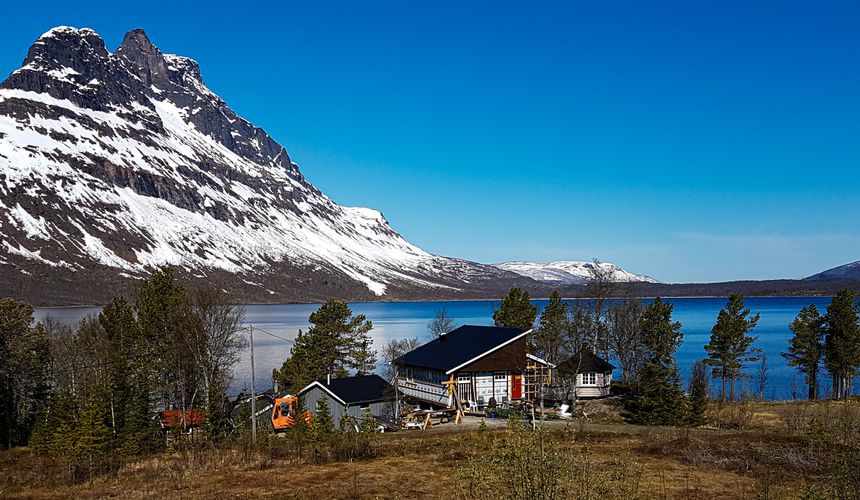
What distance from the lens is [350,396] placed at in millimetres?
44656

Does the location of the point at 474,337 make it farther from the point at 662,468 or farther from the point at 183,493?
the point at 183,493

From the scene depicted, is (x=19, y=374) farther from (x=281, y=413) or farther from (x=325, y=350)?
(x=325, y=350)

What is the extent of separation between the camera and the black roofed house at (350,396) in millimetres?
44219

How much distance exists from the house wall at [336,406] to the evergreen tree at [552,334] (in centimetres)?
1750

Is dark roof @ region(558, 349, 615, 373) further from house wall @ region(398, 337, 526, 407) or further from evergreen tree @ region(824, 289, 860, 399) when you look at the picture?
evergreen tree @ region(824, 289, 860, 399)

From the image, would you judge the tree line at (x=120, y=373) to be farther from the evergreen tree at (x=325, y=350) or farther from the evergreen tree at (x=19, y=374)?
the evergreen tree at (x=325, y=350)

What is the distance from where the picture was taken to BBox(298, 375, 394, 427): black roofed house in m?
44.2

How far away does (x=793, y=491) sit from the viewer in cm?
2081

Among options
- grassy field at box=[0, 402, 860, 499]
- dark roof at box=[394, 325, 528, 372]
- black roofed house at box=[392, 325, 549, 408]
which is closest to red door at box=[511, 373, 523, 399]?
black roofed house at box=[392, 325, 549, 408]

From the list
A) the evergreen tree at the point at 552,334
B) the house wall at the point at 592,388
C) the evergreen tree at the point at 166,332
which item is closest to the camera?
the evergreen tree at the point at 166,332

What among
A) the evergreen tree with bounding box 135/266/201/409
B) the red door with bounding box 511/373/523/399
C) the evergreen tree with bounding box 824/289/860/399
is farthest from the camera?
the evergreen tree with bounding box 824/289/860/399

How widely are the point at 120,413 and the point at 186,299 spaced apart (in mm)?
8355

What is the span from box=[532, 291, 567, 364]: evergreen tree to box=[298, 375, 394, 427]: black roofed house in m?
17.1

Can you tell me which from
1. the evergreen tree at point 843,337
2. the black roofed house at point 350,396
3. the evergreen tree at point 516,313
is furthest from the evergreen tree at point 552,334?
the evergreen tree at point 843,337
